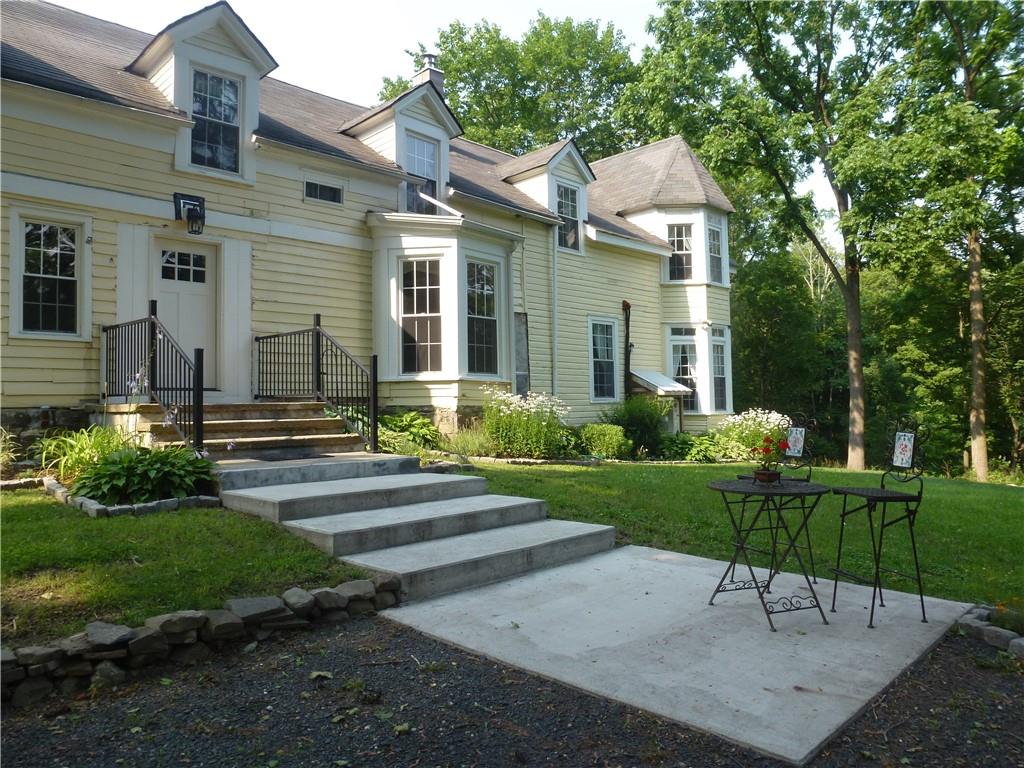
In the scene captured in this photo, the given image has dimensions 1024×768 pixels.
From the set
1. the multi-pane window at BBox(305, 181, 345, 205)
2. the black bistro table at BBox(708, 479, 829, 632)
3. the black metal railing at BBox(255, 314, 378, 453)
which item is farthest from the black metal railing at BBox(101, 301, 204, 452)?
the black bistro table at BBox(708, 479, 829, 632)

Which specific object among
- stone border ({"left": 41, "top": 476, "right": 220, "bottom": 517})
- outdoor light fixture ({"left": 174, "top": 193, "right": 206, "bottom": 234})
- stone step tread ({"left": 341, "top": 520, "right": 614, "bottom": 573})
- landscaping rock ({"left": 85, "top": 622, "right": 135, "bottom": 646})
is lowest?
A: landscaping rock ({"left": 85, "top": 622, "right": 135, "bottom": 646})

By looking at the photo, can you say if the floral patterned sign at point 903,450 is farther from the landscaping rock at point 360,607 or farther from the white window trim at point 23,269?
the white window trim at point 23,269

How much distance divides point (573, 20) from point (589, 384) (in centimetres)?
2042

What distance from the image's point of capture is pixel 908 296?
20266 millimetres

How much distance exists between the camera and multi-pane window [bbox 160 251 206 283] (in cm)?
952

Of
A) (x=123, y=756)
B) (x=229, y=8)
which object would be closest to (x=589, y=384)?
(x=229, y=8)

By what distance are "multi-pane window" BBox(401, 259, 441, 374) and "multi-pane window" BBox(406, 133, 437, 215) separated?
153 centimetres

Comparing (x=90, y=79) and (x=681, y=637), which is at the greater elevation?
(x=90, y=79)

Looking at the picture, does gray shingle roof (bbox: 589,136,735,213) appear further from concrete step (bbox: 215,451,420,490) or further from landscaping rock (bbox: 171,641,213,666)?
landscaping rock (bbox: 171,641,213,666)

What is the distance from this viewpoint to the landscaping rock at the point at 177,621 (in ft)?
12.1

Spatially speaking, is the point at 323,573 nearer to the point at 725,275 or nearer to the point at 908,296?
the point at 725,275

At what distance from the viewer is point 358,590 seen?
4.47 metres

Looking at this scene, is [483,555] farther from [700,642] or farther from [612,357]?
[612,357]

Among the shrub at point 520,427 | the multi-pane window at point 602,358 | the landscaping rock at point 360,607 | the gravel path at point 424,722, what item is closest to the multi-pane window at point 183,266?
the shrub at point 520,427
